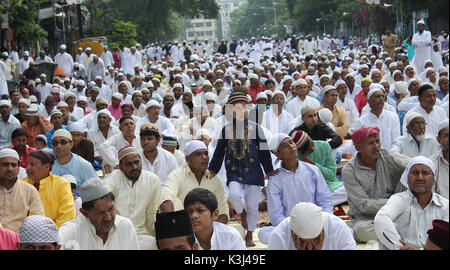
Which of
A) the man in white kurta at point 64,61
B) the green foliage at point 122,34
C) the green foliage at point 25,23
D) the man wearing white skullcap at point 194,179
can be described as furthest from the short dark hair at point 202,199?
the green foliage at point 122,34

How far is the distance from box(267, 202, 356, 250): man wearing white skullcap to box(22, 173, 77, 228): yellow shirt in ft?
6.29

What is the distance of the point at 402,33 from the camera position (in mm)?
31125

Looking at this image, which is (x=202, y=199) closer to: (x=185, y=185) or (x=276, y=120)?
(x=185, y=185)

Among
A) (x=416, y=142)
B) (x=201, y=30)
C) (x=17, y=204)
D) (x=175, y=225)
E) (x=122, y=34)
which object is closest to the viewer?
(x=175, y=225)

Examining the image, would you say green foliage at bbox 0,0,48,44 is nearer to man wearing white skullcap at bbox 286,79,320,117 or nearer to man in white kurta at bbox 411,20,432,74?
man in white kurta at bbox 411,20,432,74

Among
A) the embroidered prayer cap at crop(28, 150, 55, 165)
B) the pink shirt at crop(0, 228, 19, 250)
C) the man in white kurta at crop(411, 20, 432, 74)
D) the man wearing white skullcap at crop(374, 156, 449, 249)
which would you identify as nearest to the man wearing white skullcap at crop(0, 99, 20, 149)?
the embroidered prayer cap at crop(28, 150, 55, 165)

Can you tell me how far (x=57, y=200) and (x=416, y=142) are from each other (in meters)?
3.23

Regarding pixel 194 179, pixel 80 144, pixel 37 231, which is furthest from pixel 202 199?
pixel 80 144

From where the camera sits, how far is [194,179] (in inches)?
221

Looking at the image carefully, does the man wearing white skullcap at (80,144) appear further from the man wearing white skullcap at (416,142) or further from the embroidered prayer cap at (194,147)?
the man wearing white skullcap at (416,142)

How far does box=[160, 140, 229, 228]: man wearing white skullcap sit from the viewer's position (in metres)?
5.52

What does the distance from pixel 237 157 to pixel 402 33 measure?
87.8 ft
